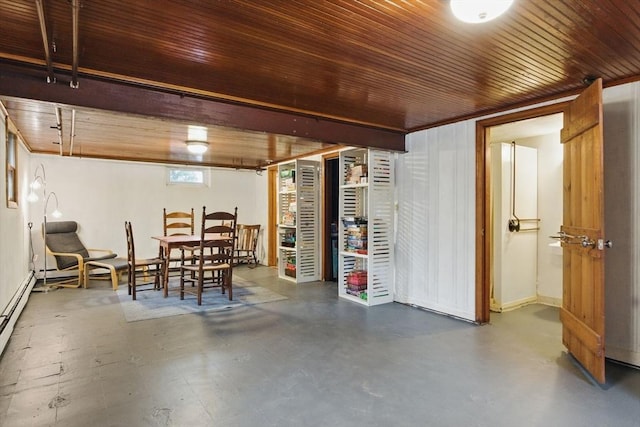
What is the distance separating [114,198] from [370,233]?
505 cm

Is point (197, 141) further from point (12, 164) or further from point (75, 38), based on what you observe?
point (75, 38)

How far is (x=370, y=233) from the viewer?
4.41m

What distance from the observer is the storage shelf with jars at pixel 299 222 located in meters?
5.82

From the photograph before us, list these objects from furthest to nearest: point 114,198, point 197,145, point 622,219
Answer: point 114,198, point 197,145, point 622,219

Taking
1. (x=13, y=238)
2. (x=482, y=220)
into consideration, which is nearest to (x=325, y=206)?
(x=482, y=220)

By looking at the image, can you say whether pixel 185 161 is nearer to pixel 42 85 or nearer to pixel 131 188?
pixel 131 188

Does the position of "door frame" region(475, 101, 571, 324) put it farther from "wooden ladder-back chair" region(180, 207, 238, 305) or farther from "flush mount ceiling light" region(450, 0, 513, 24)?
"wooden ladder-back chair" region(180, 207, 238, 305)

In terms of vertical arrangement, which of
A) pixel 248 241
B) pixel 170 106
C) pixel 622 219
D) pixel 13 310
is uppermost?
pixel 170 106

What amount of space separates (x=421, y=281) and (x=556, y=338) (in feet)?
4.73

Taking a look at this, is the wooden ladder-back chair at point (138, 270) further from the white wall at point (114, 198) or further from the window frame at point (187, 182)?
the window frame at point (187, 182)

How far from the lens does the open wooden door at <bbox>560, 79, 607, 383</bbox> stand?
7.74 feet

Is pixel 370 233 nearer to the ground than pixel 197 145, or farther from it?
nearer to the ground

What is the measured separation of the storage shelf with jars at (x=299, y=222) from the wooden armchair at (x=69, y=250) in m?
2.98

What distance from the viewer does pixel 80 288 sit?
5.38 meters
